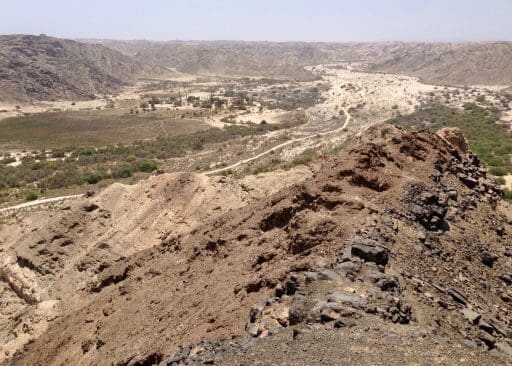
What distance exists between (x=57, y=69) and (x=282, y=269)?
421ft

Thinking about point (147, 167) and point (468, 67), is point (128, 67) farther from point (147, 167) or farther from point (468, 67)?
point (147, 167)

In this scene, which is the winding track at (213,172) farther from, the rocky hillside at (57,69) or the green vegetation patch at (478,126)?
the rocky hillside at (57,69)

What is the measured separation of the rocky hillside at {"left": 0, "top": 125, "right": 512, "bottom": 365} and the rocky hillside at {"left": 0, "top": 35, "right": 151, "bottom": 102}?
92.0 meters

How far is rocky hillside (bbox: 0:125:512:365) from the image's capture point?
8.69 meters

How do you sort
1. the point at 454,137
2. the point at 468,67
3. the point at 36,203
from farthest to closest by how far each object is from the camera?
the point at 468,67 → the point at 36,203 → the point at 454,137

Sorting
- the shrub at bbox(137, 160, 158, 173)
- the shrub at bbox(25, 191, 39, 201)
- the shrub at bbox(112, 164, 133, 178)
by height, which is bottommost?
the shrub at bbox(137, 160, 158, 173)

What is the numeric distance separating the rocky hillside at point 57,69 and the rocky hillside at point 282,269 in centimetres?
9197

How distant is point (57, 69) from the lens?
12519 centimetres

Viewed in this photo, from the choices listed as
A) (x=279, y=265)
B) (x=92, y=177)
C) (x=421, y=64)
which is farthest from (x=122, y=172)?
(x=421, y=64)

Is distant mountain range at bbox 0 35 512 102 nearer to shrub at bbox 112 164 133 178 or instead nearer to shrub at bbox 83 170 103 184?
shrub at bbox 112 164 133 178

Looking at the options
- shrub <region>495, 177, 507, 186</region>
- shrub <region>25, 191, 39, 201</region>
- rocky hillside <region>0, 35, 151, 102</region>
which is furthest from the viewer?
rocky hillside <region>0, 35, 151, 102</region>

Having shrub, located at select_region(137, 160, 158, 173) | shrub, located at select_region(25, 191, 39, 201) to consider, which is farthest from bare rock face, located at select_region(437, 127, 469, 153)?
shrub, located at select_region(137, 160, 158, 173)

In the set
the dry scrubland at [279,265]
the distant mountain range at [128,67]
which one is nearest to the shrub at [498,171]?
the dry scrubland at [279,265]

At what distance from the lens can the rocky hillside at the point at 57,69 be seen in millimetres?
106812
